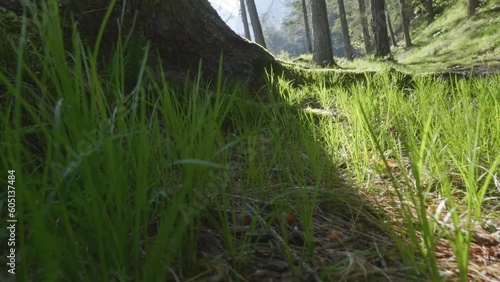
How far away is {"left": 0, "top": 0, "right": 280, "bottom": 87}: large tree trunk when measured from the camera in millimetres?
2125

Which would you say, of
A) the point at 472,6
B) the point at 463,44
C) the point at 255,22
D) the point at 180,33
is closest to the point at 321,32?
the point at 463,44

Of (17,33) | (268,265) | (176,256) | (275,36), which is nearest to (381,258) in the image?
(268,265)

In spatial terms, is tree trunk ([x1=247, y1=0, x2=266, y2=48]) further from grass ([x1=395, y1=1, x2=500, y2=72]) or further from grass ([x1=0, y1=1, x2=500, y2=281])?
grass ([x1=0, y1=1, x2=500, y2=281])

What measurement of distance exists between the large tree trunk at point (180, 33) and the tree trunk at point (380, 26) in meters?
7.95

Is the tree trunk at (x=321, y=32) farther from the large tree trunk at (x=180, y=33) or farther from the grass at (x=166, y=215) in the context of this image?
the grass at (x=166, y=215)

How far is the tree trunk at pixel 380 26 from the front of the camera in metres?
9.89

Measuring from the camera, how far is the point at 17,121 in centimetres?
53

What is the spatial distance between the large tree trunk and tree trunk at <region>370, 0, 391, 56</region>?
7948 mm

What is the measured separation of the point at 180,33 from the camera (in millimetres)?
2631

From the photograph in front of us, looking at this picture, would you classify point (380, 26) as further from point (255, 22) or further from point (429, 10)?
point (429, 10)

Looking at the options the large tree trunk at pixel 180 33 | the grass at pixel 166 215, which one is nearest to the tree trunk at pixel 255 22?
the large tree trunk at pixel 180 33

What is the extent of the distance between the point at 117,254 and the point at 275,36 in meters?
78.3

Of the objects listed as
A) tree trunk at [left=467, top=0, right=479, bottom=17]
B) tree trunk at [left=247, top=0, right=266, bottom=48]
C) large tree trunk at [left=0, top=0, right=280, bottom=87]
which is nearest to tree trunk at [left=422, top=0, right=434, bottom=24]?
tree trunk at [left=467, top=0, right=479, bottom=17]

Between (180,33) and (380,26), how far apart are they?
29.0 feet
